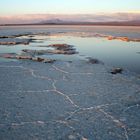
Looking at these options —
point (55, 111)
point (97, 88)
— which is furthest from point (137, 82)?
point (55, 111)

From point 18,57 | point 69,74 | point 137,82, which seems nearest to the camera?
point 137,82

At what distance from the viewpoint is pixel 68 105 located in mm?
5043

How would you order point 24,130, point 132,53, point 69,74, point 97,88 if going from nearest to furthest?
point 24,130, point 97,88, point 69,74, point 132,53

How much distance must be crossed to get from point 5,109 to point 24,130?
92cm

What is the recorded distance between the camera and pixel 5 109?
4.82m

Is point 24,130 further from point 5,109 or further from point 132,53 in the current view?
point 132,53

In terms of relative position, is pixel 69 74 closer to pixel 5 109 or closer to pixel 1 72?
pixel 1 72

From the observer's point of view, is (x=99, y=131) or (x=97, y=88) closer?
(x=99, y=131)

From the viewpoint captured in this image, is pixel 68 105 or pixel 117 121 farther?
pixel 68 105

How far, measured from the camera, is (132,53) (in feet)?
42.4

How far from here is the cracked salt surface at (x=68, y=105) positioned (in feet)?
13.2

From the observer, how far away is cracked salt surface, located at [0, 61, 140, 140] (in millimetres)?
4023

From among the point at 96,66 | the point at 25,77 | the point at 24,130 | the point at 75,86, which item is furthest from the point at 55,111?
the point at 96,66

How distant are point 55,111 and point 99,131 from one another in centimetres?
98
